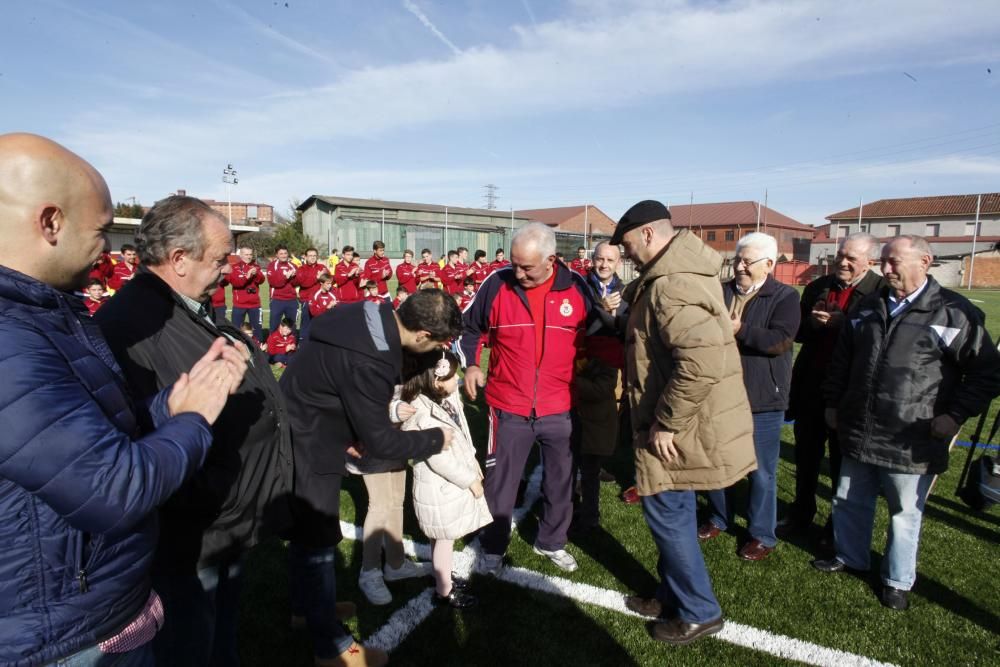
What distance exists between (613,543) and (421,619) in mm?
1526

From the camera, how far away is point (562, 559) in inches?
146

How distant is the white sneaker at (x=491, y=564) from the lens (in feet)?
11.8

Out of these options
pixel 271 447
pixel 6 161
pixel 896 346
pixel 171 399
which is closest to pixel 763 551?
pixel 896 346

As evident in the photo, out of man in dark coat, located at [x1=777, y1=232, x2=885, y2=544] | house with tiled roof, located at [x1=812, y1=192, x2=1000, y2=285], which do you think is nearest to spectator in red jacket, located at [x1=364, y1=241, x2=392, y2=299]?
man in dark coat, located at [x1=777, y1=232, x2=885, y2=544]

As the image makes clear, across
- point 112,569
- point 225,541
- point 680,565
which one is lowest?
point 680,565

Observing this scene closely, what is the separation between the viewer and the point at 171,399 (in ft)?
4.70

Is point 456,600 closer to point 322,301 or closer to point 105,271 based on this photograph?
point 322,301

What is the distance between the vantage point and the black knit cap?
2.81m

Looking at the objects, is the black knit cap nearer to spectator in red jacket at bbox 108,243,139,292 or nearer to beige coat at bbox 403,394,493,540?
beige coat at bbox 403,394,493,540

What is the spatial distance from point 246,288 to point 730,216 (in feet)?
194

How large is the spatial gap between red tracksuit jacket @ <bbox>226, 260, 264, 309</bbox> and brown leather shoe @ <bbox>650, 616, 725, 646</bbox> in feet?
→ 35.3

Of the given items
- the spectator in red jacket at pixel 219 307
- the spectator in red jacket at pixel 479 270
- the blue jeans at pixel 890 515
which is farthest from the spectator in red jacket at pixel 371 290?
the blue jeans at pixel 890 515

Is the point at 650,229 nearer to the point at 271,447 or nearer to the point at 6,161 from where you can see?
the point at 271,447

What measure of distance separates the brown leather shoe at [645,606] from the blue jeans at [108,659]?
8.31 ft
